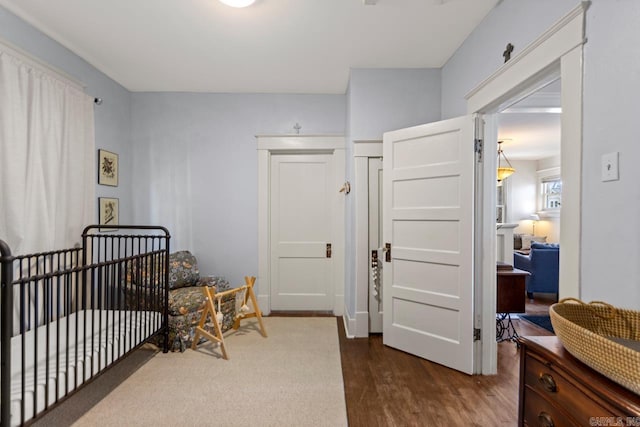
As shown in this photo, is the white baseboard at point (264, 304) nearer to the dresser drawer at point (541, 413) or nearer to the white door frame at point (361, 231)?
the white door frame at point (361, 231)

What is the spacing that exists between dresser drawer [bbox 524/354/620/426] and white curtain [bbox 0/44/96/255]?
2945mm

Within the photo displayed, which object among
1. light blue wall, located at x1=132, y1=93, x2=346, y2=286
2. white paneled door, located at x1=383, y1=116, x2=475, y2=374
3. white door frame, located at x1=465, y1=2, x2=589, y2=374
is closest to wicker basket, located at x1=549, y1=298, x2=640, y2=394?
white door frame, located at x1=465, y1=2, x2=589, y2=374

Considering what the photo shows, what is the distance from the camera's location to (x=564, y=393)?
88 centimetres

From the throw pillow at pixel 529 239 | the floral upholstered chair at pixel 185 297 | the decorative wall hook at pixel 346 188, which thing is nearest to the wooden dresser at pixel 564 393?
the decorative wall hook at pixel 346 188

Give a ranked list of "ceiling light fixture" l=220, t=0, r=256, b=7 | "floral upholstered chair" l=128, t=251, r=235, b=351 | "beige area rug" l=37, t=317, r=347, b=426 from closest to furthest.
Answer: "beige area rug" l=37, t=317, r=347, b=426, "ceiling light fixture" l=220, t=0, r=256, b=7, "floral upholstered chair" l=128, t=251, r=235, b=351

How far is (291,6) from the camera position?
6.70 feet

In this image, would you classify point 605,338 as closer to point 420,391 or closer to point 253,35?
point 420,391

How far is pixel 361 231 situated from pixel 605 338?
224 cm

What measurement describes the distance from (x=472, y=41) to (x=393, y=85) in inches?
30.1

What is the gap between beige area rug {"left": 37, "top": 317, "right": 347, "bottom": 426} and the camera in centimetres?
180

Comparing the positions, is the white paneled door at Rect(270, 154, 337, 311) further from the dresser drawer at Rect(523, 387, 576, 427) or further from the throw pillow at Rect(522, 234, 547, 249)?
the throw pillow at Rect(522, 234, 547, 249)

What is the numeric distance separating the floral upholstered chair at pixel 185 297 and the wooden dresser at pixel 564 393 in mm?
2340

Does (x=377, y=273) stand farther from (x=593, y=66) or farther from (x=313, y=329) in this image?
(x=593, y=66)

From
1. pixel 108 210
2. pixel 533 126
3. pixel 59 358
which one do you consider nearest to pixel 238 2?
pixel 59 358
